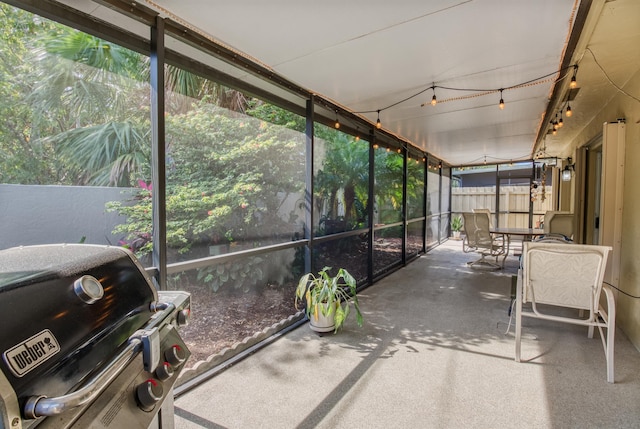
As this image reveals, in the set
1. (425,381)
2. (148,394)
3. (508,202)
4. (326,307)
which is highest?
(508,202)

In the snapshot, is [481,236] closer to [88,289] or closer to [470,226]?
[470,226]

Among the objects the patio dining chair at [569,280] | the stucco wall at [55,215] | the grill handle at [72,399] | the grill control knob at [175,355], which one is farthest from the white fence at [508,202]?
the grill handle at [72,399]

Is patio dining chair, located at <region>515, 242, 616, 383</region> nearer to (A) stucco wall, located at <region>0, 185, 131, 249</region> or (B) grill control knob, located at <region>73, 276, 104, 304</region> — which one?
(B) grill control knob, located at <region>73, 276, 104, 304</region>

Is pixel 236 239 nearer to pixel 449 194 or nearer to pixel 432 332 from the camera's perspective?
pixel 432 332

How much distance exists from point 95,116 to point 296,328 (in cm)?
234

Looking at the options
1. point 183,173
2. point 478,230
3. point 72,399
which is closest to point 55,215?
point 183,173

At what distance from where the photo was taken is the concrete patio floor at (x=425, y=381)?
1789 mm

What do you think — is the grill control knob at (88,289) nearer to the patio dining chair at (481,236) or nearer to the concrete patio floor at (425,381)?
the concrete patio floor at (425,381)

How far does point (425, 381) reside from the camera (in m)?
2.16

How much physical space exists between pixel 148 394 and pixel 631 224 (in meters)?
3.78

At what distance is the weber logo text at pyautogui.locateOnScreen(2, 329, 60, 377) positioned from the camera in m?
0.59

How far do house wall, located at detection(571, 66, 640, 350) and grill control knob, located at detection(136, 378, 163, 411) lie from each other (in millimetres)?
3496

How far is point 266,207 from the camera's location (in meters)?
2.94

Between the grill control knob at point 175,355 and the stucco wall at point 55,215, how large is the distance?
101 cm
